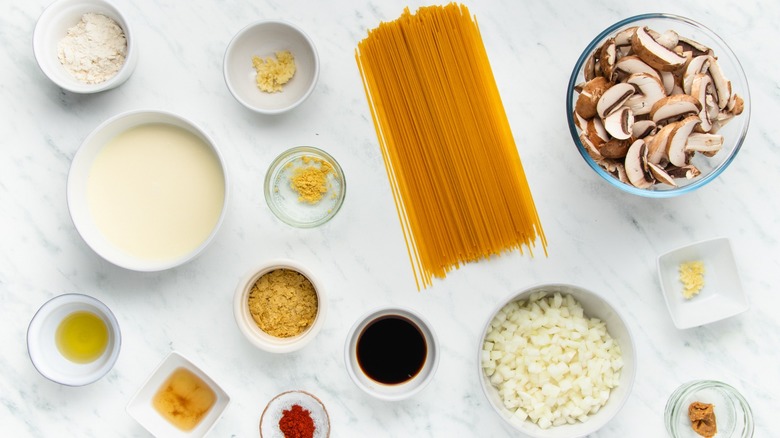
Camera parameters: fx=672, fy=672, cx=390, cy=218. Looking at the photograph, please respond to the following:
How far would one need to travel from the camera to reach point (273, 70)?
1764 millimetres

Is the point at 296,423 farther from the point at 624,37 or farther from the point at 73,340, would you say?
the point at 624,37

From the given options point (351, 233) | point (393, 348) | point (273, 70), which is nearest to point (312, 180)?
point (351, 233)

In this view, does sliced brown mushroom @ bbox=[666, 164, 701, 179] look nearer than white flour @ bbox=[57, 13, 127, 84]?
Yes

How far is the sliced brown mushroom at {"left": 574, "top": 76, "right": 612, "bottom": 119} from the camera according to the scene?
5.13 feet

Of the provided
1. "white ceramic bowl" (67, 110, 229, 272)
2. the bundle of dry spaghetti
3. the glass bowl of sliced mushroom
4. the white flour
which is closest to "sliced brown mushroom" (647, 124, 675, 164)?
the glass bowl of sliced mushroom

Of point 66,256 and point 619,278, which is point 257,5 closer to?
point 66,256

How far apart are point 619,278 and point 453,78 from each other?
2.27 feet

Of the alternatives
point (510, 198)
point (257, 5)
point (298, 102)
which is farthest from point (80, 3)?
point (510, 198)

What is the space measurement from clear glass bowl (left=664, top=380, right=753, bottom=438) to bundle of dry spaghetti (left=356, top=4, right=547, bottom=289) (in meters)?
0.58

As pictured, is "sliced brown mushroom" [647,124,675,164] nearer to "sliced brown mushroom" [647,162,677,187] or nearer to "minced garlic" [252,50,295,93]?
"sliced brown mushroom" [647,162,677,187]

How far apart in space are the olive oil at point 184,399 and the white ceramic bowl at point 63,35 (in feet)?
2.50

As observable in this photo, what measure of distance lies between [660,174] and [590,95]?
24 cm

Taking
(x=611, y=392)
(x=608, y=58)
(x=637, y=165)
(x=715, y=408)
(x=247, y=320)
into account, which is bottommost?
(x=715, y=408)

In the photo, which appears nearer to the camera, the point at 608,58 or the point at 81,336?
the point at 608,58
